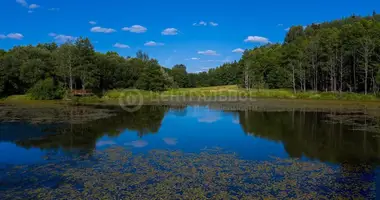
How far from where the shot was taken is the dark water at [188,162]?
9500 mm

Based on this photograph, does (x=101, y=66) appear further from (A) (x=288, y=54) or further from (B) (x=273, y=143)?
(B) (x=273, y=143)

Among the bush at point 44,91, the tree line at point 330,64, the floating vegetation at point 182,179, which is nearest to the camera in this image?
the floating vegetation at point 182,179

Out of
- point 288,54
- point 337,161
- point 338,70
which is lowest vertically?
point 337,161

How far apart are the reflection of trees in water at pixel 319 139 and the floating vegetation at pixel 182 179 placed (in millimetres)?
1922

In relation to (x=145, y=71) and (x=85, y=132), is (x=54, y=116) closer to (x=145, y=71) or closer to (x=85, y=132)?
(x=85, y=132)

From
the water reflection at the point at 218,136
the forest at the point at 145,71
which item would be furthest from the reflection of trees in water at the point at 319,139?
the forest at the point at 145,71

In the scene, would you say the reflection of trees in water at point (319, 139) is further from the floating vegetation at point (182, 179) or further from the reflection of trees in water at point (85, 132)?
the reflection of trees in water at point (85, 132)

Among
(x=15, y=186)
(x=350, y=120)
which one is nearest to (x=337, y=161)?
(x=15, y=186)

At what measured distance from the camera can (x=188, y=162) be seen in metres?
13.0

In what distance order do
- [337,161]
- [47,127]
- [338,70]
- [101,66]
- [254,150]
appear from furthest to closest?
[101,66] → [338,70] → [47,127] → [254,150] → [337,161]

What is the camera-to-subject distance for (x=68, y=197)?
347 inches

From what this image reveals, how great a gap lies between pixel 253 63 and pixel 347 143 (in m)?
71.2

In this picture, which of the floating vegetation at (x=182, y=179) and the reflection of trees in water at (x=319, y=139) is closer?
the floating vegetation at (x=182, y=179)

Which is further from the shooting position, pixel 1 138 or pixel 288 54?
pixel 288 54
